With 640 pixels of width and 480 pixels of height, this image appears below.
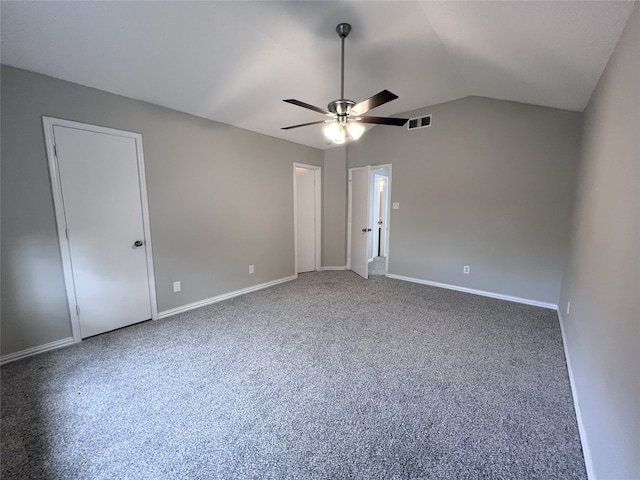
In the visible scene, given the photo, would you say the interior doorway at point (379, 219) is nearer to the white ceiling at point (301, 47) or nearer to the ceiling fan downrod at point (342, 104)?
the white ceiling at point (301, 47)

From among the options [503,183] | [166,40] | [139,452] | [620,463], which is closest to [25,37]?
[166,40]

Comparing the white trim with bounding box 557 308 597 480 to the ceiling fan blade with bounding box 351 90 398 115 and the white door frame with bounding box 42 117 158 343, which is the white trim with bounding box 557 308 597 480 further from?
the white door frame with bounding box 42 117 158 343

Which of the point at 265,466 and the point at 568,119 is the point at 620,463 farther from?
the point at 568,119

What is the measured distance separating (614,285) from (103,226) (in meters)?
4.08

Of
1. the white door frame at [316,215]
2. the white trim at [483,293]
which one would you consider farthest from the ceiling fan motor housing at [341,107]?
the white trim at [483,293]

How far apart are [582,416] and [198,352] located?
9.60ft

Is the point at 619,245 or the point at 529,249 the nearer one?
the point at 619,245

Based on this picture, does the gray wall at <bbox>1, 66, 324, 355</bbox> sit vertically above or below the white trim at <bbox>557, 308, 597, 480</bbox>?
above

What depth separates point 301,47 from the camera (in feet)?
7.98

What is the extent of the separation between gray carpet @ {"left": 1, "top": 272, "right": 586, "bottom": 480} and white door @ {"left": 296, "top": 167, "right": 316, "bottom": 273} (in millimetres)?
2272

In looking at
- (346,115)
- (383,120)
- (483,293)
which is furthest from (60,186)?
(483,293)

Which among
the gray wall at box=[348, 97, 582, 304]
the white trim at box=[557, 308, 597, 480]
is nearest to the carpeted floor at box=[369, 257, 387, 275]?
the gray wall at box=[348, 97, 582, 304]

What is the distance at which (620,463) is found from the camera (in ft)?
3.16

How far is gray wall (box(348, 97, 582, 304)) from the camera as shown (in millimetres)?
3240
